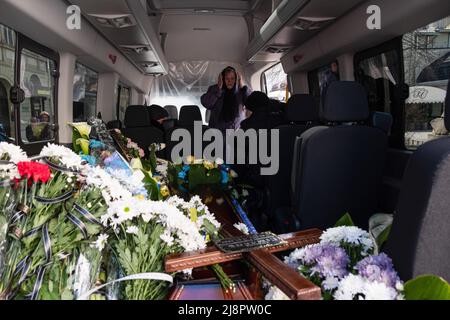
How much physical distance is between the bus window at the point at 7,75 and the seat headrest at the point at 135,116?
5.34ft

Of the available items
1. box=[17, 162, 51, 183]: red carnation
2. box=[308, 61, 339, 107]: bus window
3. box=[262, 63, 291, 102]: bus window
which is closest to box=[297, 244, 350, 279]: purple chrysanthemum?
box=[17, 162, 51, 183]: red carnation

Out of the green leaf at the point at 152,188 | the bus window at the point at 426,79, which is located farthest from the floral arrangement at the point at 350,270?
the bus window at the point at 426,79

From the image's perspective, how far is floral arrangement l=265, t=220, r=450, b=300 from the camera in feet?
2.49

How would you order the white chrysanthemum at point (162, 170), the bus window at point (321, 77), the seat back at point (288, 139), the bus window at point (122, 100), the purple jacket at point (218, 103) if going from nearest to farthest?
1. the white chrysanthemum at point (162, 170)
2. the seat back at point (288, 139)
3. the purple jacket at point (218, 103)
4. the bus window at point (321, 77)
5. the bus window at point (122, 100)

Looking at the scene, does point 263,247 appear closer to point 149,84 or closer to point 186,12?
point 186,12

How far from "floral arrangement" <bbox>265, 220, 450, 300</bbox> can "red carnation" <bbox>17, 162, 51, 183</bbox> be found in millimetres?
539

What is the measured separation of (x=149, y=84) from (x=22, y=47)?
6784 mm

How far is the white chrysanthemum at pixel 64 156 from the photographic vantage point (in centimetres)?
107

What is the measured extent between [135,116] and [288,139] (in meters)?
2.16

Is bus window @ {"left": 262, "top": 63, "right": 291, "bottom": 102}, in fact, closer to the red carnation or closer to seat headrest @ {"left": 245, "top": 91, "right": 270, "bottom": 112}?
seat headrest @ {"left": 245, "top": 91, "right": 270, "bottom": 112}

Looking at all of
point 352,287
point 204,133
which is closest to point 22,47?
point 204,133

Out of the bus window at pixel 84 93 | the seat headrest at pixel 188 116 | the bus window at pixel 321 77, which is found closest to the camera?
the bus window at pixel 321 77

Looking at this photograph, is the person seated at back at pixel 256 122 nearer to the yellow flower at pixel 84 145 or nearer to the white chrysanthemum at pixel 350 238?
the yellow flower at pixel 84 145

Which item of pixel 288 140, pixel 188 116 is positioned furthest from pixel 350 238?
pixel 188 116
